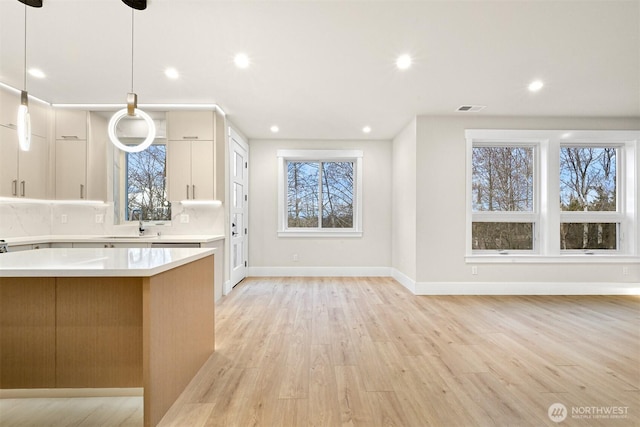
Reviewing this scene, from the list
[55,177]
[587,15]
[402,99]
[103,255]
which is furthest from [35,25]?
[587,15]

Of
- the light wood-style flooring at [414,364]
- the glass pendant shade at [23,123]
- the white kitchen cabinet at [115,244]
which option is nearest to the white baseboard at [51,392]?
the light wood-style flooring at [414,364]

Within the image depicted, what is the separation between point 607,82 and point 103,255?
16.7 ft

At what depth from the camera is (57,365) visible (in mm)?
1846

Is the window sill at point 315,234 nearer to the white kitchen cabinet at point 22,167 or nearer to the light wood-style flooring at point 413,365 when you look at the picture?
the light wood-style flooring at point 413,365

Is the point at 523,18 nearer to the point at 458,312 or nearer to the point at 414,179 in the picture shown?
the point at 414,179

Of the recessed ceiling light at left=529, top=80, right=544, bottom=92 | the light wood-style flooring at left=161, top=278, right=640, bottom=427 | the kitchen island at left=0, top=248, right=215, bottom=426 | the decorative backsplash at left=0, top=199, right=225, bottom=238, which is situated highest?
the recessed ceiling light at left=529, top=80, right=544, bottom=92

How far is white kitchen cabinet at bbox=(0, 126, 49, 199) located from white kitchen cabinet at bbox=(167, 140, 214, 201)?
1.62 m

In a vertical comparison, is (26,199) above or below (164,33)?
below

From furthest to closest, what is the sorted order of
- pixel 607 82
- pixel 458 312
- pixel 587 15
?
pixel 458 312
pixel 607 82
pixel 587 15

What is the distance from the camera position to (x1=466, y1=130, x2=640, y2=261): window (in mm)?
4539

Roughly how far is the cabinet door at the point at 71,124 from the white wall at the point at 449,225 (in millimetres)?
4671

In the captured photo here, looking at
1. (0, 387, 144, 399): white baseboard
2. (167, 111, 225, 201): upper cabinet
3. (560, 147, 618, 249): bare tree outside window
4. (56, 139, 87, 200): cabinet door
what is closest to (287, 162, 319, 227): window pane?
(167, 111, 225, 201): upper cabinet

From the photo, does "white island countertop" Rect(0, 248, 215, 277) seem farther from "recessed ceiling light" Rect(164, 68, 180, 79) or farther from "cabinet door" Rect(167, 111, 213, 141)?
"cabinet door" Rect(167, 111, 213, 141)

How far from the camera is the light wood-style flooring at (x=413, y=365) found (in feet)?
5.72
